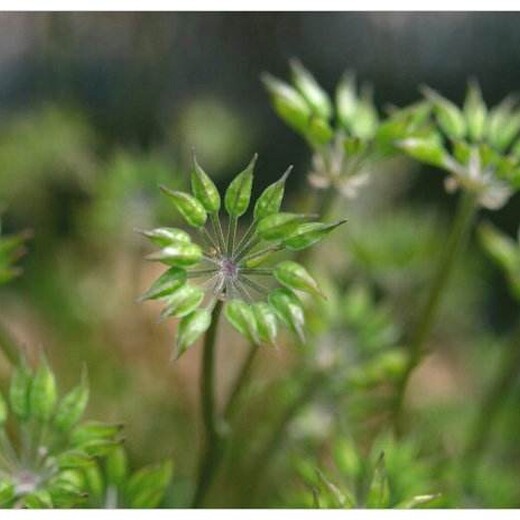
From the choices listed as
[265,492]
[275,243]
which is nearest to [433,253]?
[265,492]

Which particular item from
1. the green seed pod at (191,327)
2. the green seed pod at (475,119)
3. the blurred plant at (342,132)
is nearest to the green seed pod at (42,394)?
the green seed pod at (191,327)

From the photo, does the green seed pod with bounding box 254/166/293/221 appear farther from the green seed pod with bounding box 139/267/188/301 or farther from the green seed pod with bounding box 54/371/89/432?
the green seed pod with bounding box 54/371/89/432

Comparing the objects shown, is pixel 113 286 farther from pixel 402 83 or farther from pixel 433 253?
pixel 402 83

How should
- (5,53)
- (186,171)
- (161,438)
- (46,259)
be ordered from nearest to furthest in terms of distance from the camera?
(161,438), (46,259), (186,171), (5,53)

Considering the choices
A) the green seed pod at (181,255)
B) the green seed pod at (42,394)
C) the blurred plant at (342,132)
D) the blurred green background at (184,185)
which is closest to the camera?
the green seed pod at (181,255)

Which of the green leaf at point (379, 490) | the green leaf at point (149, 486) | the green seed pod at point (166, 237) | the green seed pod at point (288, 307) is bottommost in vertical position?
the green leaf at point (149, 486)

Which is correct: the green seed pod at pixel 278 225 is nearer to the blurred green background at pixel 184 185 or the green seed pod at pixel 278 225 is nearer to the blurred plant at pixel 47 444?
the blurred plant at pixel 47 444

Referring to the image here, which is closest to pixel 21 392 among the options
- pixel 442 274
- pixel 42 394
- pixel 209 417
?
pixel 42 394

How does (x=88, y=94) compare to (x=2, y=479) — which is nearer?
(x=2, y=479)
